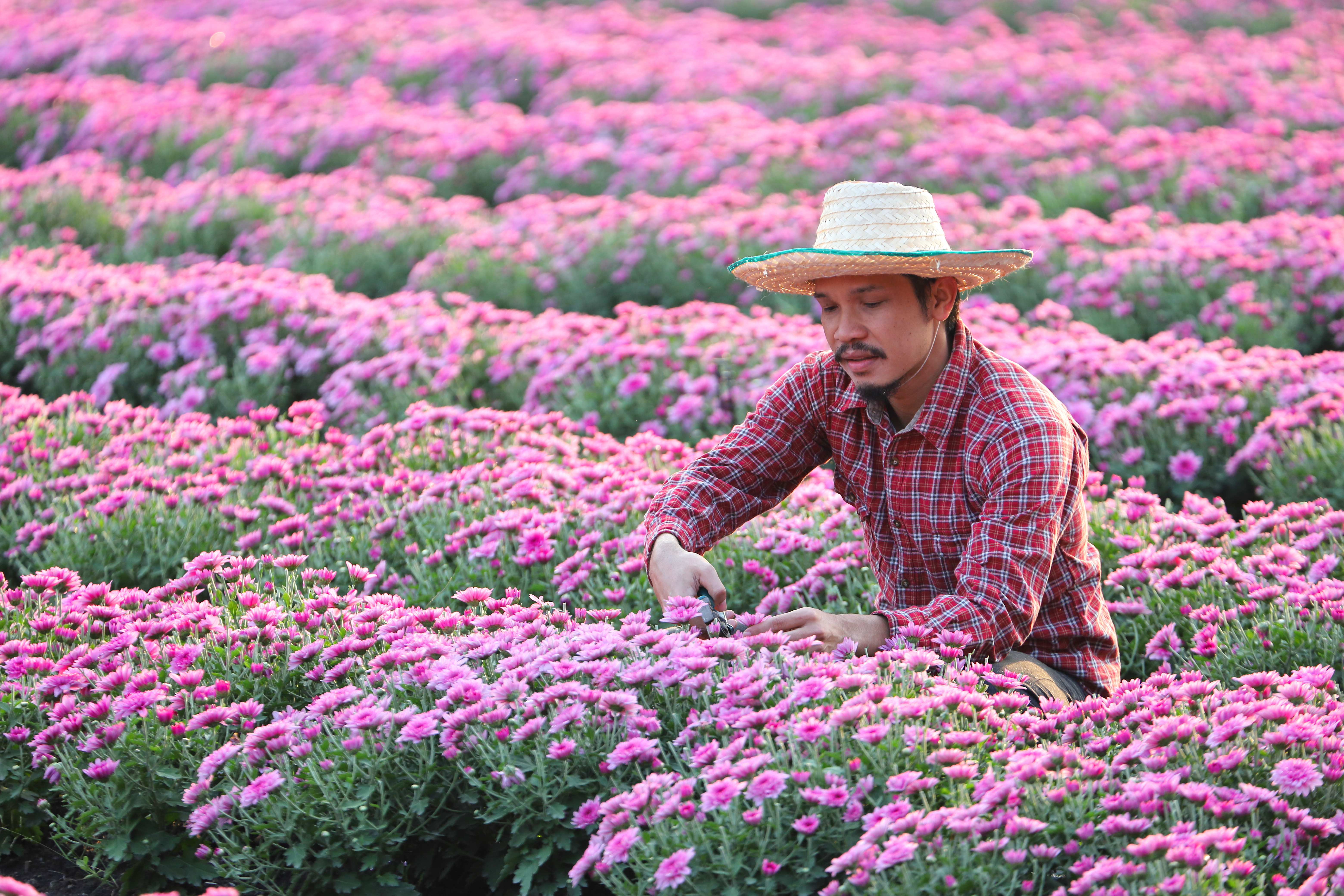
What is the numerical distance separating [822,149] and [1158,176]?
3078 millimetres

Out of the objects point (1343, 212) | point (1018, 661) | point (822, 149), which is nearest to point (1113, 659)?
point (1018, 661)

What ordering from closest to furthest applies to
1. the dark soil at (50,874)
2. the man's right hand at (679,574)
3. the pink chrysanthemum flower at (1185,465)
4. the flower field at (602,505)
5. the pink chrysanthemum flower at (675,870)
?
1. the pink chrysanthemum flower at (675,870)
2. the flower field at (602,505)
3. the man's right hand at (679,574)
4. the dark soil at (50,874)
5. the pink chrysanthemum flower at (1185,465)

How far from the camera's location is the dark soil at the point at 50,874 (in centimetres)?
313

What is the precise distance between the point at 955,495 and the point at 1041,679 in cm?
52

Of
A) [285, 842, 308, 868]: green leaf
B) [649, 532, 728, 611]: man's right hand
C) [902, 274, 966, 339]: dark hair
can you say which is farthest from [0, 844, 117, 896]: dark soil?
[902, 274, 966, 339]: dark hair

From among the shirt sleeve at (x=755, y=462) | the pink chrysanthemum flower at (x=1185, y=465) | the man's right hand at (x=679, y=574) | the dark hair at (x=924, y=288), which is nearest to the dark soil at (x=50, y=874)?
the man's right hand at (x=679, y=574)

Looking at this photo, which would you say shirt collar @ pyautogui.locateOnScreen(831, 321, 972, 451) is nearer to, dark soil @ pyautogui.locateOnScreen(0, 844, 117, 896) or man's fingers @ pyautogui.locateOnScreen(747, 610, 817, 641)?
man's fingers @ pyautogui.locateOnScreen(747, 610, 817, 641)

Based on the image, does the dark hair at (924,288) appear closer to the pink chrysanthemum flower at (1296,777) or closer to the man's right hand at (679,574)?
the man's right hand at (679,574)

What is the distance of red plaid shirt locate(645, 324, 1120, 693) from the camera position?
112 inches

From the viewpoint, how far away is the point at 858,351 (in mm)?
3076

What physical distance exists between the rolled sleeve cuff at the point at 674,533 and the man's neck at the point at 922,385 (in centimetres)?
63

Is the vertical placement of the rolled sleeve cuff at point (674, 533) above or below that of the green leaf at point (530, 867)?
above

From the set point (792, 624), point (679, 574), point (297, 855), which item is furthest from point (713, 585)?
point (297, 855)

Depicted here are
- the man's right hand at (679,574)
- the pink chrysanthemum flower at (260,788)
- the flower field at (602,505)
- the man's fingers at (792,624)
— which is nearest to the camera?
the flower field at (602,505)
